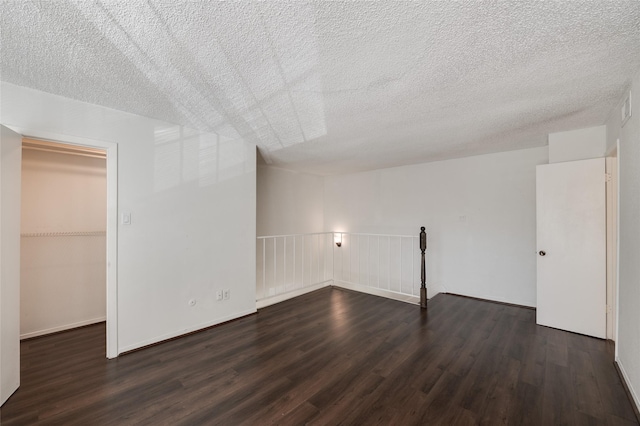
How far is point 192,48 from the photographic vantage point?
4.90 feet

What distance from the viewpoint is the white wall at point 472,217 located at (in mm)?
3623

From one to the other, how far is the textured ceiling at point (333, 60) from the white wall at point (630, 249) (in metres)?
0.38

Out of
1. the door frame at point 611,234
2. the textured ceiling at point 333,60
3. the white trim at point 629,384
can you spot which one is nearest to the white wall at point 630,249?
the white trim at point 629,384

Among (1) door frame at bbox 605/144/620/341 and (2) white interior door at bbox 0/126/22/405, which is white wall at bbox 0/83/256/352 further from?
(1) door frame at bbox 605/144/620/341

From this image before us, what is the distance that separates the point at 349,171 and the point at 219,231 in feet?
10.3

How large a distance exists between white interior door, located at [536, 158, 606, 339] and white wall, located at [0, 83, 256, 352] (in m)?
3.50

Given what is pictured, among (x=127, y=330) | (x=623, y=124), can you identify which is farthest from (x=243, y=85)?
(x=623, y=124)

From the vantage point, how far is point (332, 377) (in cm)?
→ 206

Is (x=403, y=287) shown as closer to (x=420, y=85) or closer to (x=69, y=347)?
(x=420, y=85)

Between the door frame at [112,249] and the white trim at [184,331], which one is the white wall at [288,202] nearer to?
the white trim at [184,331]

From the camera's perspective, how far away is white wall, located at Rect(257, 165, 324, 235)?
190 inches

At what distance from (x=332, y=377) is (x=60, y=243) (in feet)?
11.3

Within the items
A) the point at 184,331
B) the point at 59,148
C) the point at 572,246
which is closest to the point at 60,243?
the point at 59,148

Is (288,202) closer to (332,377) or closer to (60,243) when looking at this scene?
(60,243)
